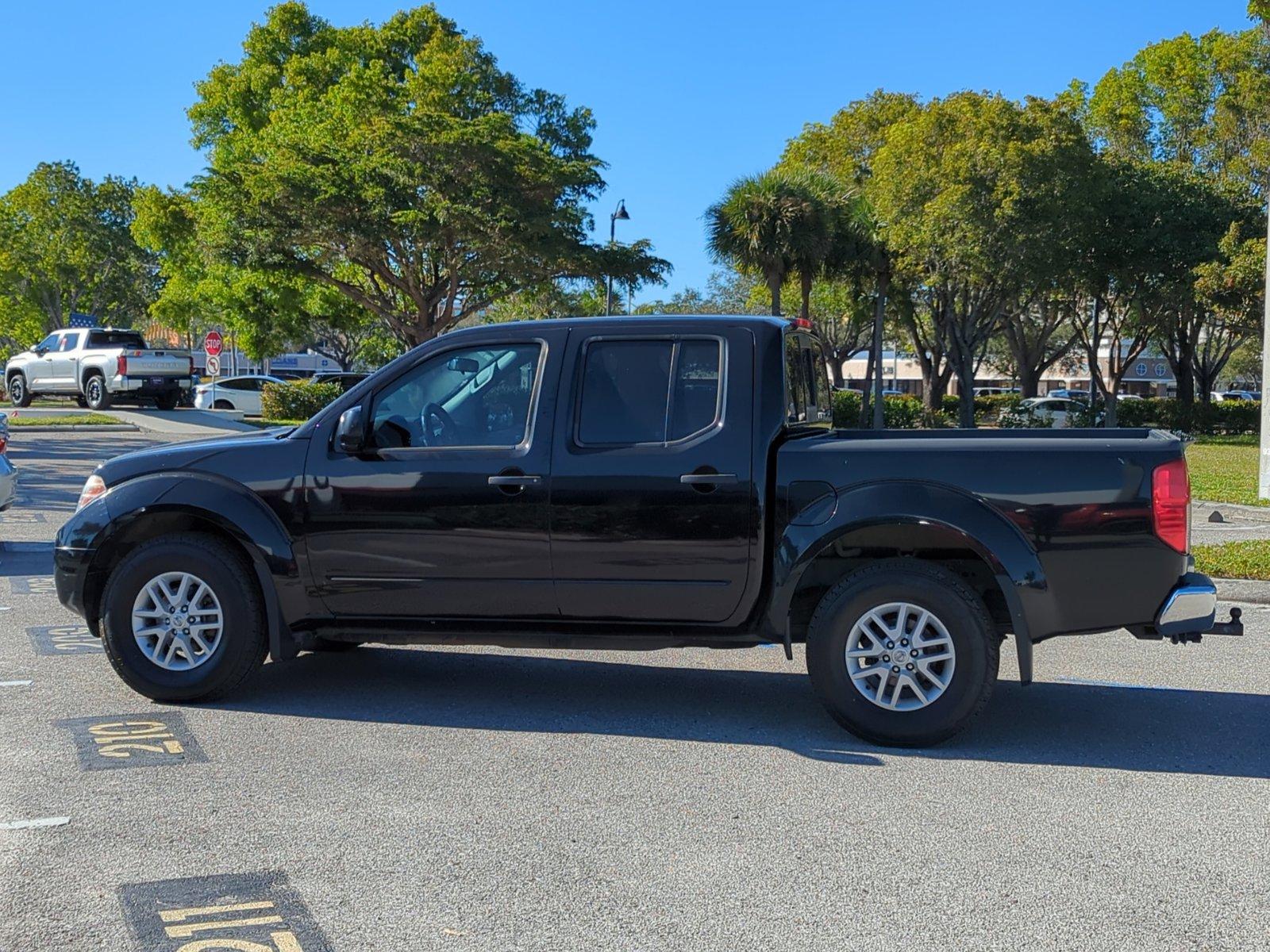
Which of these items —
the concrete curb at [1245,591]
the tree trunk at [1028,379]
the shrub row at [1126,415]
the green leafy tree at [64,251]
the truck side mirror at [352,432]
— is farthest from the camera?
the green leafy tree at [64,251]

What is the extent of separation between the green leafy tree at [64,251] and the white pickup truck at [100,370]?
3136 cm

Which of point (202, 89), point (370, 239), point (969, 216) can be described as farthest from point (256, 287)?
point (969, 216)

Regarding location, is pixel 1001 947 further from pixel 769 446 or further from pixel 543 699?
pixel 543 699

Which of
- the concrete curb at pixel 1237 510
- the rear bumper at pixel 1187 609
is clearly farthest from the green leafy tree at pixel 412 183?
the rear bumper at pixel 1187 609

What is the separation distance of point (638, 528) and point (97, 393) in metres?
31.1

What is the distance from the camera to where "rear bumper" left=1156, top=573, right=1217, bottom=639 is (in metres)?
5.47

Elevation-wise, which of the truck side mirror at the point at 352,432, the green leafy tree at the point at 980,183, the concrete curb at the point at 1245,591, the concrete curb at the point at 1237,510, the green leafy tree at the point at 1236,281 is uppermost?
the green leafy tree at the point at 980,183

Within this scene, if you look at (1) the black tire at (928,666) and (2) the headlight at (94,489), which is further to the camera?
(2) the headlight at (94,489)

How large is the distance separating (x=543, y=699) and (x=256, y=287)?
3906cm

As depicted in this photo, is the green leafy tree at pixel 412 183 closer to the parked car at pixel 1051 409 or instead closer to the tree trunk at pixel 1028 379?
the parked car at pixel 1051 409

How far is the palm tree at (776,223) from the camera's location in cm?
3594

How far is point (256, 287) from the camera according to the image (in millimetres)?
42875

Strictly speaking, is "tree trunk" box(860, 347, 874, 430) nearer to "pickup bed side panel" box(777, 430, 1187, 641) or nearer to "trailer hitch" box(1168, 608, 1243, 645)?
"trailer hitch" box(1168, 608, 1243, 645)

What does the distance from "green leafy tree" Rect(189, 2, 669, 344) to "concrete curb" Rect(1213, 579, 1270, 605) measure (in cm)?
2421
